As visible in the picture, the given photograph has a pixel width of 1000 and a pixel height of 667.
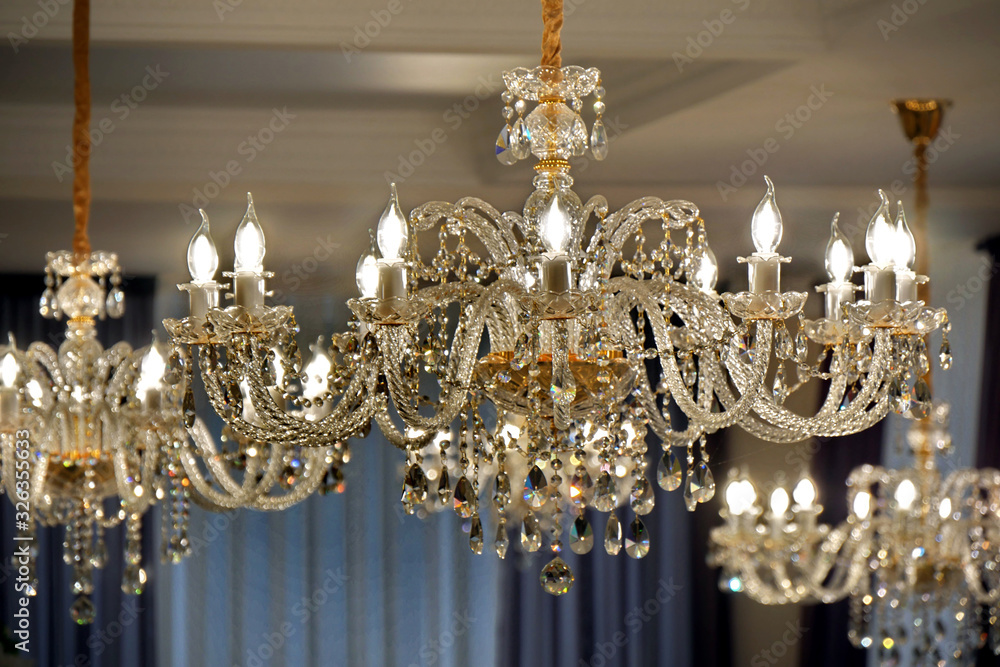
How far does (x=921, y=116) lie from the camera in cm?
313

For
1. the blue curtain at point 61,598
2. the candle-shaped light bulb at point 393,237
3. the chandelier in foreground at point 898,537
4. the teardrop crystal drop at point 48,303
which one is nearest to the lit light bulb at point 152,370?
the teardrop crystal drop at point 48,303

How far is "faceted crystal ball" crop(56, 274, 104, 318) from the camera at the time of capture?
76.8 inches

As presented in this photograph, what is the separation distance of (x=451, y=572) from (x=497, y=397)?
3074 mm

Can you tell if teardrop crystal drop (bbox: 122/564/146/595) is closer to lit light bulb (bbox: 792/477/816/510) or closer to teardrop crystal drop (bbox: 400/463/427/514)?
teardrop crystal drop (bbox: 400/463/427/514)

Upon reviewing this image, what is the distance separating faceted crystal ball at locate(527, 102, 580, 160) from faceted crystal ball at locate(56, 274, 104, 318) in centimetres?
114

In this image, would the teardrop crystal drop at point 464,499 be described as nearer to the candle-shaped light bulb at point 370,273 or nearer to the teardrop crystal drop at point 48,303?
the candle-shaped light bulb at point 370,273

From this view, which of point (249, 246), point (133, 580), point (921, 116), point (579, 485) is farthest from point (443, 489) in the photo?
point (921, 116)

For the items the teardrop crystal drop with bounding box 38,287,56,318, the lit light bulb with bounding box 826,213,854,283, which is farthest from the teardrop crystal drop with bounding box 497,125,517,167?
the teardrop crystal drop with bounding box 38,287,56,318

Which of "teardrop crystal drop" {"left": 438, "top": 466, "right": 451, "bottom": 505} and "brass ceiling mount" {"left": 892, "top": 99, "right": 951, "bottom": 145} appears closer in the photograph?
"teardrop crystal drop" {"left": 438, "top": 466, "right": 451, "bottom": 505}

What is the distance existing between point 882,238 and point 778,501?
1.72 metres

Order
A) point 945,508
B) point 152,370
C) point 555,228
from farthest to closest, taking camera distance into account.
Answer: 1. point 945,508
2. point 152,370
3. point 555,228

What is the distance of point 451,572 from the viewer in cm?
410

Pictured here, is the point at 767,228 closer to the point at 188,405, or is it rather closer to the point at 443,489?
the point at 443,489

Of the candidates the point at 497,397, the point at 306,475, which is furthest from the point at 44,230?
the point at 497,397
